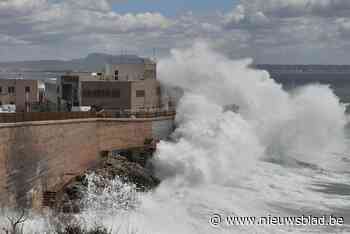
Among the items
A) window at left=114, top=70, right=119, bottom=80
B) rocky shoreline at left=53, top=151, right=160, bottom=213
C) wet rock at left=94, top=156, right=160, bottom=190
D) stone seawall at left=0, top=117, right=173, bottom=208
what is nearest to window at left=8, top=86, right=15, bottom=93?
window at left=114, top=70, right=119, bottom=80

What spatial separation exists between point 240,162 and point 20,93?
17231 mm

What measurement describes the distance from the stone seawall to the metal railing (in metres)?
0.25

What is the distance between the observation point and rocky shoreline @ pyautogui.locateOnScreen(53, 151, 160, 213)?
26.8 metres

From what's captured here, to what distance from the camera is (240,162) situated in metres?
38.1

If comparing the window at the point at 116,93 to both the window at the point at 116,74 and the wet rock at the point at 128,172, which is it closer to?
the window at the point at 116,74

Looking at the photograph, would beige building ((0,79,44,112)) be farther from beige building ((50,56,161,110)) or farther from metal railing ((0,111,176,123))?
metal railing ((0,111,176,123))

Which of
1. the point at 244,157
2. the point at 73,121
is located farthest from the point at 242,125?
the point at 73,121

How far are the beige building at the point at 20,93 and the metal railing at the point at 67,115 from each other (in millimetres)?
10783

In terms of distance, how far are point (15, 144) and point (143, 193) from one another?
26.9 ft

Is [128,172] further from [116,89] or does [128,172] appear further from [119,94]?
[116,89]

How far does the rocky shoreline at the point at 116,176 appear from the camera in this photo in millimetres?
26750

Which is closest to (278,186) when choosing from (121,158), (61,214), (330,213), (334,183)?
(334,183)

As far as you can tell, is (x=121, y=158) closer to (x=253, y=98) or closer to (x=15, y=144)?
(x=15, y=144)

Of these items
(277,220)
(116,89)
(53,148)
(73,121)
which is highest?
(116,89)
